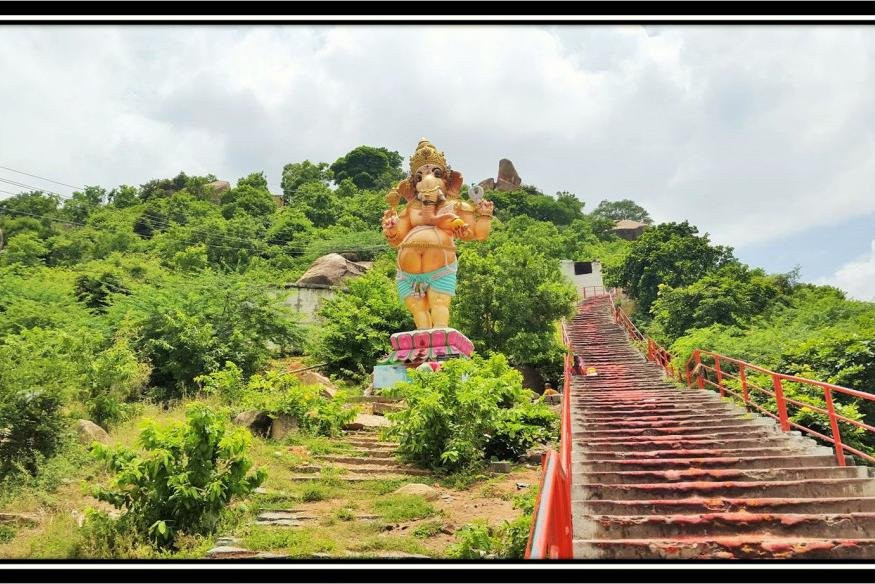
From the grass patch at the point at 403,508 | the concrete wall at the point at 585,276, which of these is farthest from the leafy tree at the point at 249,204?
the grass patch at the point at 403,508

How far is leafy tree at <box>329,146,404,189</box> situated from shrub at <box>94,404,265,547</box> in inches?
1897

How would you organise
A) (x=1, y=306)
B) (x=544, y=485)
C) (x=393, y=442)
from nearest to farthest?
1. (x=544, y=485)
2. (x=393, y=442)
3. (x=1, y=306)

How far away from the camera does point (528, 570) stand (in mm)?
2018

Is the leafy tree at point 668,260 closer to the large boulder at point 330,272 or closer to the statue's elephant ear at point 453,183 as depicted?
the large boulder at point 330,272

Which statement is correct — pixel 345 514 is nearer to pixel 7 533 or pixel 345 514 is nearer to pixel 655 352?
pixel 7 533

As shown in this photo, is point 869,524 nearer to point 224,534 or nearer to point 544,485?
point 544,485

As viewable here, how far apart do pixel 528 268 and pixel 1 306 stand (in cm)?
1503

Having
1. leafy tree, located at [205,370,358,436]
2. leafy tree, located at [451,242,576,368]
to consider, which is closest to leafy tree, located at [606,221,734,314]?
leafy tree, located at [451,242,576,368]

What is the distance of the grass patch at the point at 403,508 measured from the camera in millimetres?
6430

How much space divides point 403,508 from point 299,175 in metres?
47.2

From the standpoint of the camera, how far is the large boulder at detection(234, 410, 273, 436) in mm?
9766

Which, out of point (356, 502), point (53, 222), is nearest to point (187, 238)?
point (53, 222)

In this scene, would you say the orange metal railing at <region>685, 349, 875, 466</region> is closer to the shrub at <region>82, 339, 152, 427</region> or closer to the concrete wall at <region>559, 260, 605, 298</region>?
the shrub at <region>82, 339, 152, 427</region>

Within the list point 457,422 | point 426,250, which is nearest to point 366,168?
point 426,250
